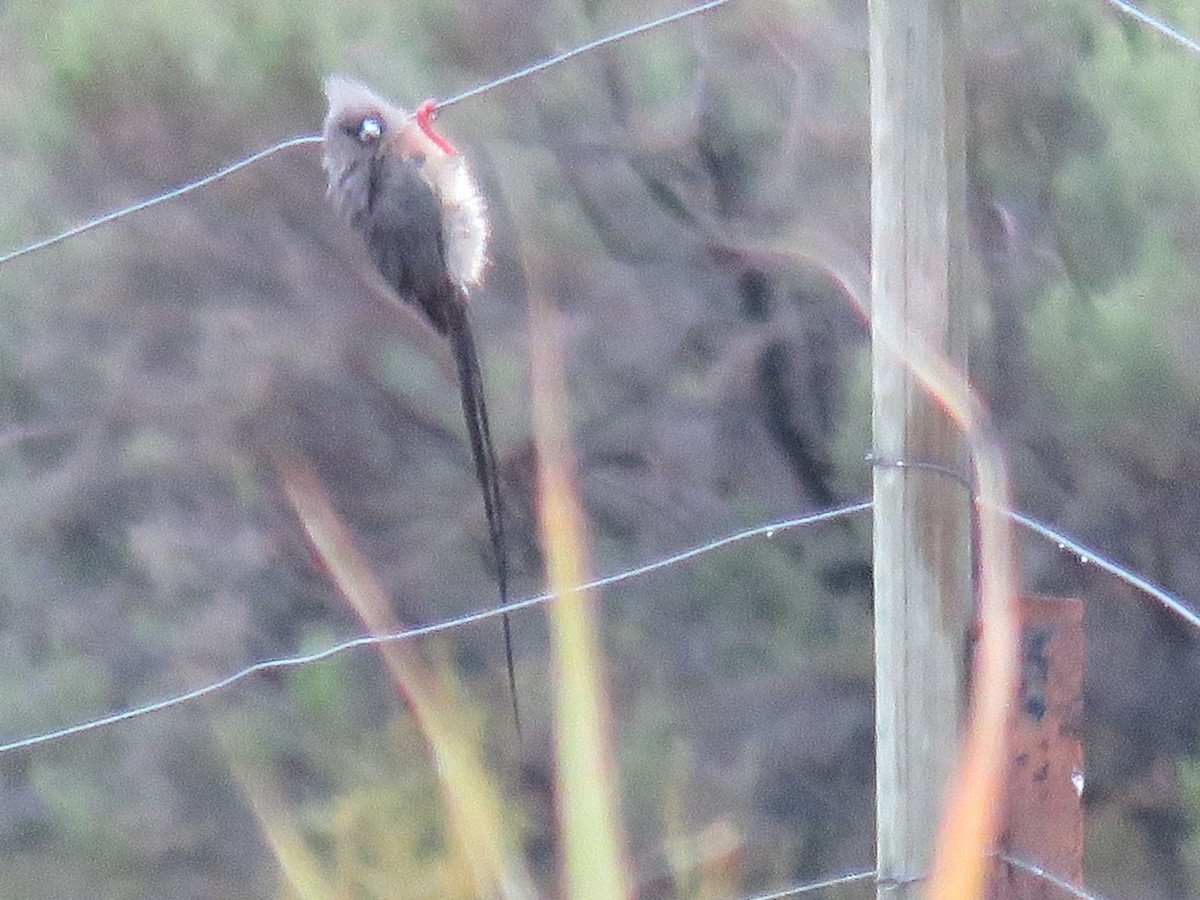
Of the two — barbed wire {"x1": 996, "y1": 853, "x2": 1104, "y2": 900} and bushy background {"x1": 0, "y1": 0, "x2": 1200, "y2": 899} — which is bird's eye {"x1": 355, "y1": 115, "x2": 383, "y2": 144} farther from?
bushy background {"x1": 0, "y1": 0, "x2": 1200, "y2": 899}

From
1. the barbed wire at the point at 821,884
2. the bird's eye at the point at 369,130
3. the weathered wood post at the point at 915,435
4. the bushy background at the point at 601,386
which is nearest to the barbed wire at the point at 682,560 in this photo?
the weathered wood post at the point at 915,435

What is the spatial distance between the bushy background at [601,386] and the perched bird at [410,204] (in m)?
2.14

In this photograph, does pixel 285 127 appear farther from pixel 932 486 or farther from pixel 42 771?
pixel 932 486

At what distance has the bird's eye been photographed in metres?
3.93

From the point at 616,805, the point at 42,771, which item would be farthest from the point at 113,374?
the point at 616,805

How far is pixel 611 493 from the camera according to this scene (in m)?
6.61

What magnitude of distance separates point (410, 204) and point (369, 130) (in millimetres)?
186

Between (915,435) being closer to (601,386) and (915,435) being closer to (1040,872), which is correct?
(1040,872)

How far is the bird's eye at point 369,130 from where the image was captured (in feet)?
12.9

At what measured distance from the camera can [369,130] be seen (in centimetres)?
392

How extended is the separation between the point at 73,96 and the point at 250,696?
2.12 m

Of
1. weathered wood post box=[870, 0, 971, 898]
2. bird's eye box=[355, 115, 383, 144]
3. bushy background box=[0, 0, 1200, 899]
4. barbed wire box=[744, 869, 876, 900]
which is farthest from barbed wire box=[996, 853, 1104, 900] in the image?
bushy background box=[0, 0, 1200, 899]

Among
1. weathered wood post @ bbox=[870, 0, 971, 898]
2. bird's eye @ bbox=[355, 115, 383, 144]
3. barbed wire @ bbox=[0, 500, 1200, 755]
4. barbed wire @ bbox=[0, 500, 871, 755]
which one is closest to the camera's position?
weathered wood post @ bbox=[870, 0, 971, 898]

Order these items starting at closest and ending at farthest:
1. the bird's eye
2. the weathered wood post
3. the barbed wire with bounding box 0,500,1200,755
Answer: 1. the weathered wood post
2. the barbed wire with bounding box 0,500,1200,755
3. the bird's eye
